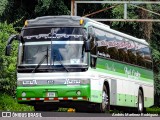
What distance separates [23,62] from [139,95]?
24.5 ft

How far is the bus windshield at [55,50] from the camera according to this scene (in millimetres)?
21406

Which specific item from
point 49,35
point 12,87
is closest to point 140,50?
point 12,87

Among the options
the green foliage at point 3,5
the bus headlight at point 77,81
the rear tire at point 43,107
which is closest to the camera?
the bus headlight at point 77,81

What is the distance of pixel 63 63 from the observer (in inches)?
844

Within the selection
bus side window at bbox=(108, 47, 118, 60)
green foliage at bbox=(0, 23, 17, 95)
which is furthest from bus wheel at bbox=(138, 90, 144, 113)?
green foliage at bbox=(0, 23, 17, 95)

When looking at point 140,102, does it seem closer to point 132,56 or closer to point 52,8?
point 132,56

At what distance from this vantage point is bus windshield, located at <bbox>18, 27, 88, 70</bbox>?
21.4 meters

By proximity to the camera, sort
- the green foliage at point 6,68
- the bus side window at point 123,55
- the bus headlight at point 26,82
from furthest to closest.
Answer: the green foliage at point 6,68, the bus side window at point 123,55, the bus headlight at point 26,82

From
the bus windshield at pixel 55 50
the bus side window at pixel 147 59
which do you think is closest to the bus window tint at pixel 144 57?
the bus side window at pixel 147 59

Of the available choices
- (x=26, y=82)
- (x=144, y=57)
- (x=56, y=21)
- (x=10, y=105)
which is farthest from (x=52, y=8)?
(x=26, y=82)

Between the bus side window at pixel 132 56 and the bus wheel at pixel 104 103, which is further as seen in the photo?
the bus side window at pixel 132 56

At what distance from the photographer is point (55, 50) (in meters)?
21.5

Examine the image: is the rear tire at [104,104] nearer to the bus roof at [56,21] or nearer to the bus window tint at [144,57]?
the bus roof at [56,21]

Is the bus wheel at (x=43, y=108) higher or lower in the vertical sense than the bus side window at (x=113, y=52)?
lower
